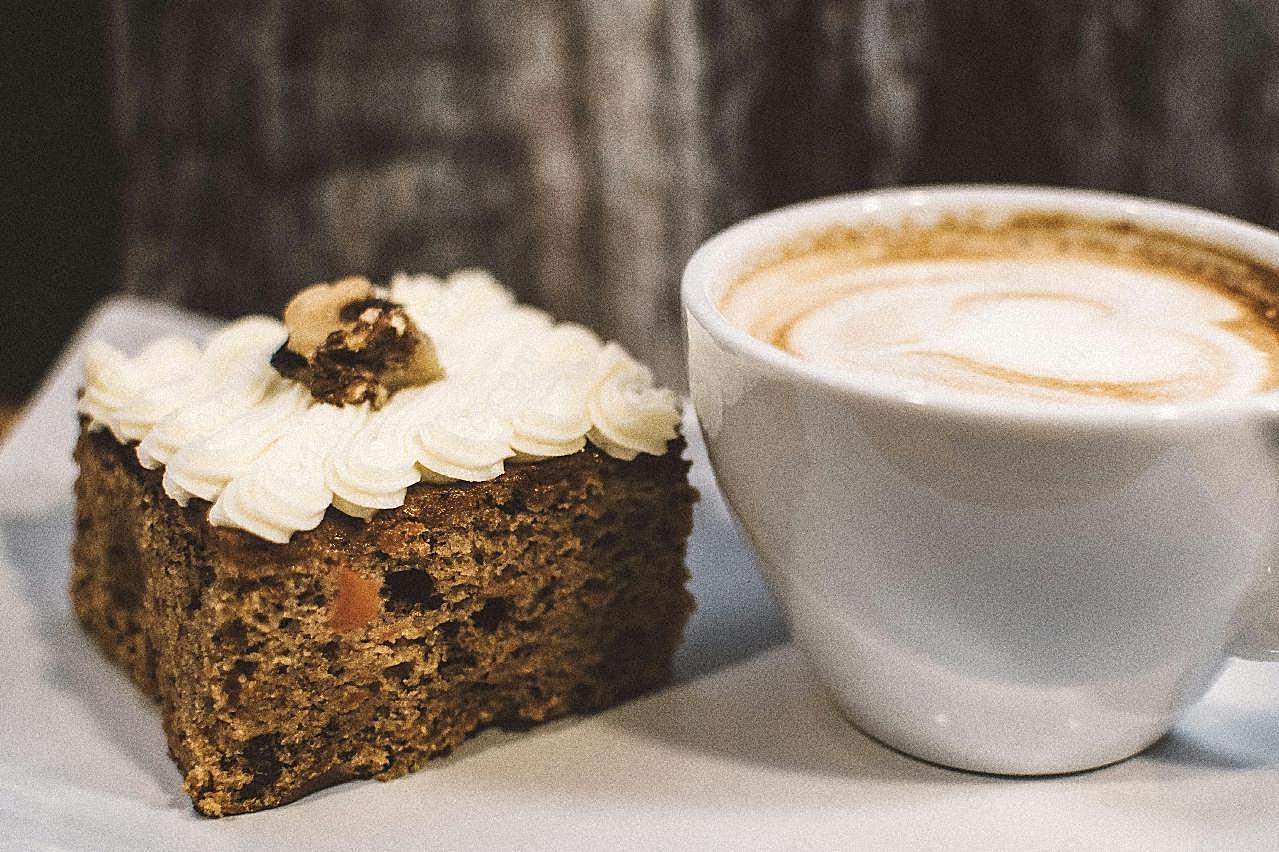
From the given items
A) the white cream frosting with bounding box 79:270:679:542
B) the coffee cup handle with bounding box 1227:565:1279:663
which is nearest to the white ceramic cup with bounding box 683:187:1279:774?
the coffee cup handle with bounding box 1227:565:1279:663

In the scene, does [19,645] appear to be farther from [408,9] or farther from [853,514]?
[408,9]

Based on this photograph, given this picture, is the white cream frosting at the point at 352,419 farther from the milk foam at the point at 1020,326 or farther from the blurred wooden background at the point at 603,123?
the blurred wooden background at the point at 603,123

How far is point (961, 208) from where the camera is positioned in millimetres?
1406

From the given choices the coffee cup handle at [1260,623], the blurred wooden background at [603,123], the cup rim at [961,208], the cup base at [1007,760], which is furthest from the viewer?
the blurred wooden background at [603,123]

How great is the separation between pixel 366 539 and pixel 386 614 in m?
0.08

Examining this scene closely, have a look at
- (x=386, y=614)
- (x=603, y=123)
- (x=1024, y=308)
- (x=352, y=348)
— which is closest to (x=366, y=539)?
(x=386, y=614)

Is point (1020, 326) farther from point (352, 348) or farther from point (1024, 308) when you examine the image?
point (352, 348)

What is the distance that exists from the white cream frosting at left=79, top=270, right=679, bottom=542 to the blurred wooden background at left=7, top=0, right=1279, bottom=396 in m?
0.70

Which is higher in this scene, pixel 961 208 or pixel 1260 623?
pixel 961 208

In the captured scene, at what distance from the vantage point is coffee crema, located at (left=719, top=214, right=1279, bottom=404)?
1092 millimetres

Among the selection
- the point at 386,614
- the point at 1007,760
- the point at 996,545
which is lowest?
the point at 1007,760

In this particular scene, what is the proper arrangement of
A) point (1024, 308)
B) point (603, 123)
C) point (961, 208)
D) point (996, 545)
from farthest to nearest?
point (603, 123)
point (961, 208)
point (1024, 308)
point (996, 545)

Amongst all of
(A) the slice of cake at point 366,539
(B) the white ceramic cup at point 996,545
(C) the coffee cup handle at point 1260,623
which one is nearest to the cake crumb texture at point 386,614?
(A) the slice of cake at point 366,539

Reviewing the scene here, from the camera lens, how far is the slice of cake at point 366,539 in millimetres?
1091
